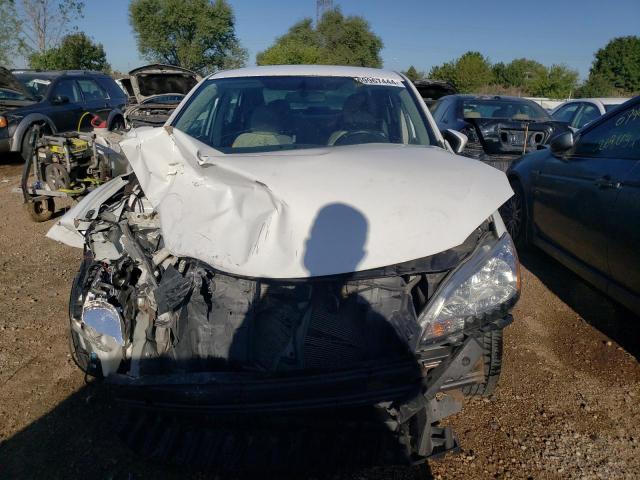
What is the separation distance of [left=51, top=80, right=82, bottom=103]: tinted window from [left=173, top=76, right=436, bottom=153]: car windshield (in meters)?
7.77

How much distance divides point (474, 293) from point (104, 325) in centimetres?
169

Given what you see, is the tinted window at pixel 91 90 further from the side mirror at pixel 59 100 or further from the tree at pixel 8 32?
the tree at pixel 8 32

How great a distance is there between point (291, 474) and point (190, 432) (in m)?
0.48

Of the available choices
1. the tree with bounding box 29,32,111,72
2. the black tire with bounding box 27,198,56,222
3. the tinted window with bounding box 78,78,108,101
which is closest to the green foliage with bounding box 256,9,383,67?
the tree with bounding box 29,32,111,72

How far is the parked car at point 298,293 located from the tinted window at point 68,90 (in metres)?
8.93

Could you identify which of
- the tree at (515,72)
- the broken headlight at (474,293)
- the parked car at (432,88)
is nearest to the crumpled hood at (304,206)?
the broken headlight at (474,293)

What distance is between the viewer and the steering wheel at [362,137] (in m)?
3.22

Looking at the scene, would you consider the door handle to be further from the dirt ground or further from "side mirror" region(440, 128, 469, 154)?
the dirt ground

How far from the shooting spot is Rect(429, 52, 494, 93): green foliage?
45469 millimetres

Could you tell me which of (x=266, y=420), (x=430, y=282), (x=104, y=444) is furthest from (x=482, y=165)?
(x=104, y=444)

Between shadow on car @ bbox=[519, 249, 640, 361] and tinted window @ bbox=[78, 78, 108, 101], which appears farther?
tinted window @ bbox=[78, 78, 108, 101]

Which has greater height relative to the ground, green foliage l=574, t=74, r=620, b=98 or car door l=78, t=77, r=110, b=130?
green foliage l=574, t=74, r=620, b=98

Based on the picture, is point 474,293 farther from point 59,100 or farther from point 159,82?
point 59,100

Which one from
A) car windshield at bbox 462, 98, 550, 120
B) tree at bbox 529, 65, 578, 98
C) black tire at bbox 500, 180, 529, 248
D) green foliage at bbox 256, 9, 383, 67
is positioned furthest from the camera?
green foliage at bbox 256, 9, 383, 67
